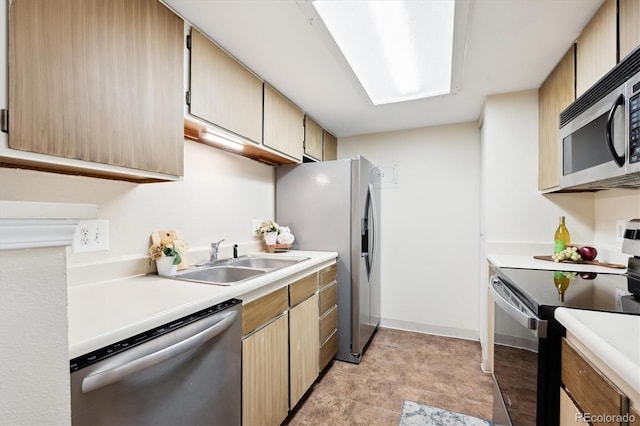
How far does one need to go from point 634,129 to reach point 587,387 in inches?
32.9

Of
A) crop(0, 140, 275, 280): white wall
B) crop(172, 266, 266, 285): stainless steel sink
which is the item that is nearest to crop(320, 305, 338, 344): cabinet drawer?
crop(172, 266, 266, 285): stainless steel sink

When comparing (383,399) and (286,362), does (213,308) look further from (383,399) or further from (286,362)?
(383,399)

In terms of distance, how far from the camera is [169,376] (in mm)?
917

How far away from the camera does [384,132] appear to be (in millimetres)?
3219

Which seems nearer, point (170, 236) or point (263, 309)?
point (263, 309)

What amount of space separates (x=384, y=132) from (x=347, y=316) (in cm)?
201

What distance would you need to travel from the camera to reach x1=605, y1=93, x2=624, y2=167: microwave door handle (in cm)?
101

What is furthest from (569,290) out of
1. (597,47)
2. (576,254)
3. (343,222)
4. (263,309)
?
(343,222)

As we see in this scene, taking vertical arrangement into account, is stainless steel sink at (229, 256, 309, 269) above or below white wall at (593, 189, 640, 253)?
below

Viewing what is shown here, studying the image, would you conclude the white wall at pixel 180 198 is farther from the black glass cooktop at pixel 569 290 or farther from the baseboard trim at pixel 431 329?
the baseboard trim at pixel 431 329

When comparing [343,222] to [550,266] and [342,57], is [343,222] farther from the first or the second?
[550,266]

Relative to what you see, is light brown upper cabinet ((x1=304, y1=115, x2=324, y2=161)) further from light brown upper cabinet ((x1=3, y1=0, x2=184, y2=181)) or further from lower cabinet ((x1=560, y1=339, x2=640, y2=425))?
lower cabinet ((x1=560, y1=339, x2=640, y2=425))

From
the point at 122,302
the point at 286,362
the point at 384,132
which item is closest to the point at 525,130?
the point at 384,132

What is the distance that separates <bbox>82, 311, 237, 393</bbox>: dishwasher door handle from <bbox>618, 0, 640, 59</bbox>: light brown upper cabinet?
1.86m
